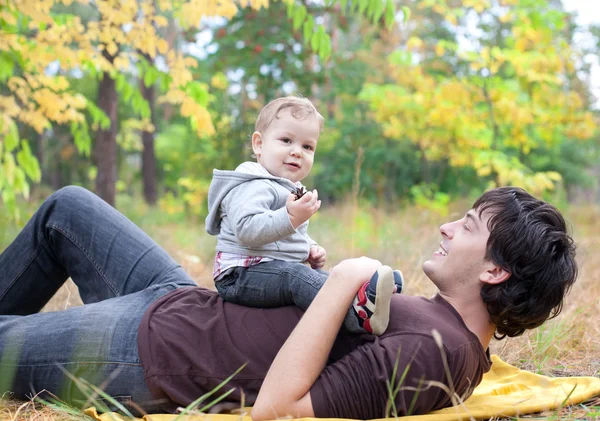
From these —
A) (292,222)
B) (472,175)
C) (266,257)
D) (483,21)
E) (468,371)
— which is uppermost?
(483,21)

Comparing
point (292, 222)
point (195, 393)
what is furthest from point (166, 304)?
point (292, 222)

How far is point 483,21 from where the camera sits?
8.41 meters

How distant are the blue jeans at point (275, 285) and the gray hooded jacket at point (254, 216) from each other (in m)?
0.07

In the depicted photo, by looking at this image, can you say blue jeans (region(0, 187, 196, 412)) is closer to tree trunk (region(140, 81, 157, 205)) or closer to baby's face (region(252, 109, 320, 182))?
baby's face (region(252, 109, 320, 182))

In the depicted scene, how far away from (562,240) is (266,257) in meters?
0.91

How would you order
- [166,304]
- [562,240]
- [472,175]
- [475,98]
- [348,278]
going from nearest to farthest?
[348,278], [562,240], [166,304], [475,98], [472,175]

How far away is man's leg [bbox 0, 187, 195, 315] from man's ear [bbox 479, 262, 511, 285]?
1109 mm

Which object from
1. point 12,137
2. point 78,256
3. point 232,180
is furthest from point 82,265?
point 12,137

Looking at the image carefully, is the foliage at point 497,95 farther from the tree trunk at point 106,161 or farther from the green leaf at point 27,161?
the green leaf at point 27,161

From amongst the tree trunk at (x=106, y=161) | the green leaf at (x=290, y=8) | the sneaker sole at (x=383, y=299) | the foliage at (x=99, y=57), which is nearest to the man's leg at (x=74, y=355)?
the sneaker sole at (x=383, y=299)

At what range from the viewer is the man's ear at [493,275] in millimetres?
1809

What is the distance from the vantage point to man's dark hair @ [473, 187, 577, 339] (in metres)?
1.80

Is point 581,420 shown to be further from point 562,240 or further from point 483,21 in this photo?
point 483,21

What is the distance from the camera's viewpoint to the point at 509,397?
6.82 ft
